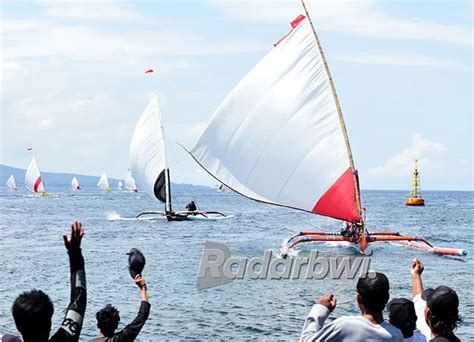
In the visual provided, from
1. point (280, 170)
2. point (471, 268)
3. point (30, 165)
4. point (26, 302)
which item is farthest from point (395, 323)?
point (30, 165)

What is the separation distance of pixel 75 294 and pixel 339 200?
22.7 m

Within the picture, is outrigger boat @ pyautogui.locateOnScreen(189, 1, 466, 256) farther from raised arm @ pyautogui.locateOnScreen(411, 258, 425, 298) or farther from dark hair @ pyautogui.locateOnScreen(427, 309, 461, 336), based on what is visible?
dark hair @ pyautogui.locateOnScreen(427, 309, 461, 336)

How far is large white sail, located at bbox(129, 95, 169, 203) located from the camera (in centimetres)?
6950

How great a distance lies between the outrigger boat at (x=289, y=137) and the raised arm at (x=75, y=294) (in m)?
21.1

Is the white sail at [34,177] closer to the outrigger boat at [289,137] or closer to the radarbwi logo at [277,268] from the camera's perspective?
the radarbwi logo at [277,268]

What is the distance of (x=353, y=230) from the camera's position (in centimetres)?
3166

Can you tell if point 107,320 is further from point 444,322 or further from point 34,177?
point 34,177

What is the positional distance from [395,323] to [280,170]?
783 inches

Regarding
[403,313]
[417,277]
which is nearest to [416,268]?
[417,277]

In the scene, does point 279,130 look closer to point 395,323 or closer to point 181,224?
point 395,323

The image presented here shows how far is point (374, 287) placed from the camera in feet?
20.6

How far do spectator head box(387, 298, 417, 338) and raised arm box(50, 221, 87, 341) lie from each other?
305 cm

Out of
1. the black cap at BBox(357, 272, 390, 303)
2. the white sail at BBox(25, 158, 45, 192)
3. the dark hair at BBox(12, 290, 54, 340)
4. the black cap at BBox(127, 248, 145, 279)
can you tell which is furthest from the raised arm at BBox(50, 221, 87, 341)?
the white sail at BBox(25, 158, 45, 192)

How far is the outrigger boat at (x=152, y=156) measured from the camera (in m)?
69.4
